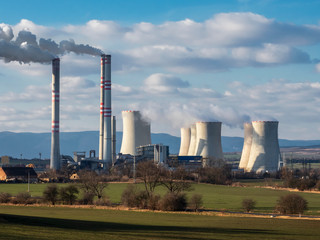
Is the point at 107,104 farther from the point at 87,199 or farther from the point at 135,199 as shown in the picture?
the point at 135,199

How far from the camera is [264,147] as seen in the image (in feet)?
206

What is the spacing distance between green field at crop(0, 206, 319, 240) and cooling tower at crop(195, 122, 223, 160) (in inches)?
1549

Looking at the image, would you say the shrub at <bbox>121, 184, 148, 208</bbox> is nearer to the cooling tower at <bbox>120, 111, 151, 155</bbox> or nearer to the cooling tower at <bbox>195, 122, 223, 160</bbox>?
the cooling tower at <bbox>195, 122, 223, 160</bbox>

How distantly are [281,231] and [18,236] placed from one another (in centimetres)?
975

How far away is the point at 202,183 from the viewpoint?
60094 mm

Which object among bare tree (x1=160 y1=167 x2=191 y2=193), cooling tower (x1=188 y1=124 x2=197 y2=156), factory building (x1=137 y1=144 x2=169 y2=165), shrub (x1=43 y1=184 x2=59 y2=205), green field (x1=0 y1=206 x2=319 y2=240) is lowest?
green field (x1=0 y1=206 x2=319 y2=240)

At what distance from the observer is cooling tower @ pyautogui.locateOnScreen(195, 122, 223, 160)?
2635 inches

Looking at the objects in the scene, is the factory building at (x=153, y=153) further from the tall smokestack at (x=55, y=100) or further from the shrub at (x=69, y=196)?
the shrub at (x=69, y=196)

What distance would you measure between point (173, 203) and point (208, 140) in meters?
37.4

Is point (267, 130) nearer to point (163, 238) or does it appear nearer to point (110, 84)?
point (110, 84)

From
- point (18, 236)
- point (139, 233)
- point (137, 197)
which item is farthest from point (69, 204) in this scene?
point (18, 236)

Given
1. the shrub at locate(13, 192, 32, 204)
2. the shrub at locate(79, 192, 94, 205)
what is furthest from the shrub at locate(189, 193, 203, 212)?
the shrub at locate(13, 192, 32, 204)

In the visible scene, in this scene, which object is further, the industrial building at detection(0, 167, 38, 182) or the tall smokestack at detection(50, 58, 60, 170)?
the industrial building at detection(0, 167, 38, 182)

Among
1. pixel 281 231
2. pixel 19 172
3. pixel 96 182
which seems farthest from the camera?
pixel 19 172
